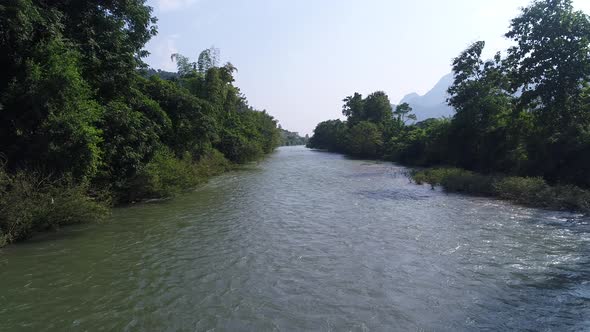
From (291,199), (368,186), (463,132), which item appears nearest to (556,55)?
(463,132)

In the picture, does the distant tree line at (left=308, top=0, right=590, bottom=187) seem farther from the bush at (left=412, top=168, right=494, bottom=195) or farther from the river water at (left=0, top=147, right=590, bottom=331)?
Answer: the river water at (left=0, top=147, right=590, bottom=331)

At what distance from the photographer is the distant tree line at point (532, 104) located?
2112cm

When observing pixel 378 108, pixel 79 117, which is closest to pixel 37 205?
pixel 79 117

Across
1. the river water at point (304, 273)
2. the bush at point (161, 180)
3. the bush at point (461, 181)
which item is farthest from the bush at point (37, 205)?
the bush at point (461, 181)

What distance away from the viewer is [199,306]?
755cm

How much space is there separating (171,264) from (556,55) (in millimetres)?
25297

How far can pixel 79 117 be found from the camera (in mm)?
12445

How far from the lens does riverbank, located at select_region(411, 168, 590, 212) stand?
1706cm

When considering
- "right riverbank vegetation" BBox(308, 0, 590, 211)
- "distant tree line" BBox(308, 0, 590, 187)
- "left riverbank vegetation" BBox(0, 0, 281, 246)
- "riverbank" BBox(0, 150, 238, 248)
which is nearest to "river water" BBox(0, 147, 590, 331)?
"riverbank" BBox(0, 150, 238, 248)

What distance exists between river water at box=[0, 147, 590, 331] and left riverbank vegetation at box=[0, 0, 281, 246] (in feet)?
4.36

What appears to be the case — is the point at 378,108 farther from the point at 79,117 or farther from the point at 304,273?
the point at 304,273

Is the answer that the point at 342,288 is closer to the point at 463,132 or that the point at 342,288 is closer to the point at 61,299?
the point at 61,299

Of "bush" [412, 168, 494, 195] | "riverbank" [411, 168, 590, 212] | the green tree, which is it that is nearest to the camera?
"riverbank" [411, 168, 590, 212]

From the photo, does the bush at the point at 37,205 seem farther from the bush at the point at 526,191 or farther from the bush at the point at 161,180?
the bush at the point at 526,191
